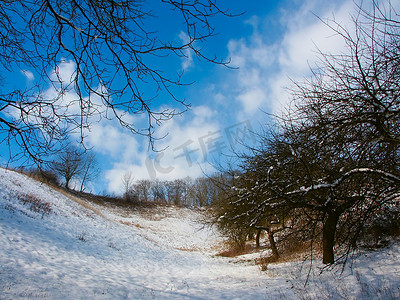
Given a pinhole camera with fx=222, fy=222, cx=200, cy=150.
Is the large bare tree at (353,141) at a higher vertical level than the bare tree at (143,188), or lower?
lower

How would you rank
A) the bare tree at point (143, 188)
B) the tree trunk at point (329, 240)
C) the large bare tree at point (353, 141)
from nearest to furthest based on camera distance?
1. the large bare tree at point (353, 141)
2. the tree trunk at point (329, 240)
3. the bare tree at point (143, 188)

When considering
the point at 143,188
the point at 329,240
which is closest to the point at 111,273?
the point at 329,240

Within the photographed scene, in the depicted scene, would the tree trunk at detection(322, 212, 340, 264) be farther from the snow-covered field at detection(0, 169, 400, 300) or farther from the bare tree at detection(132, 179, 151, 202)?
the bare tree at detection(132, 179, 151, 202)

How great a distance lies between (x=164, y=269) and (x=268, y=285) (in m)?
5.94

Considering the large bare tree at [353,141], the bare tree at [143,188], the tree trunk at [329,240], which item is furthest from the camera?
the bare tree at [143,188]

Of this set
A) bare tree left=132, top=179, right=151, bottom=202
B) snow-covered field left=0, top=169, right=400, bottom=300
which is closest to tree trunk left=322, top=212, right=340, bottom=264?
snow-covered field left=0, top=169, right=400, bottom=300

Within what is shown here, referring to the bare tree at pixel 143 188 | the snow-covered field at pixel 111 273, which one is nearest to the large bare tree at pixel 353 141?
the snow-covered field at pixel 111 273

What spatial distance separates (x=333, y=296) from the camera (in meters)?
4.73

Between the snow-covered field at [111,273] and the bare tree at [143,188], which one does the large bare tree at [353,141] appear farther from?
the bare tree at [143,188]

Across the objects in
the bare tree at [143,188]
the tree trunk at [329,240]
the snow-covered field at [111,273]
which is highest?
the bare tree at [143,188]

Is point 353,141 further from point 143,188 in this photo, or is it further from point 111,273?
point 143,188

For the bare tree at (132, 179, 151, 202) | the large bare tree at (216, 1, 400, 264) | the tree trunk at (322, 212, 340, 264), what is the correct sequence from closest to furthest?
the large bare tree at (216, 1, 400, 264), the tree trunk at (322, 212, 340, 264), the bare tree at (132, 179, 151, 202)

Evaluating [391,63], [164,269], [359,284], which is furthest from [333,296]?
[164,269]

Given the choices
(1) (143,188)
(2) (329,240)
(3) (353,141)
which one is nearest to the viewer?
(3) (353,141)
